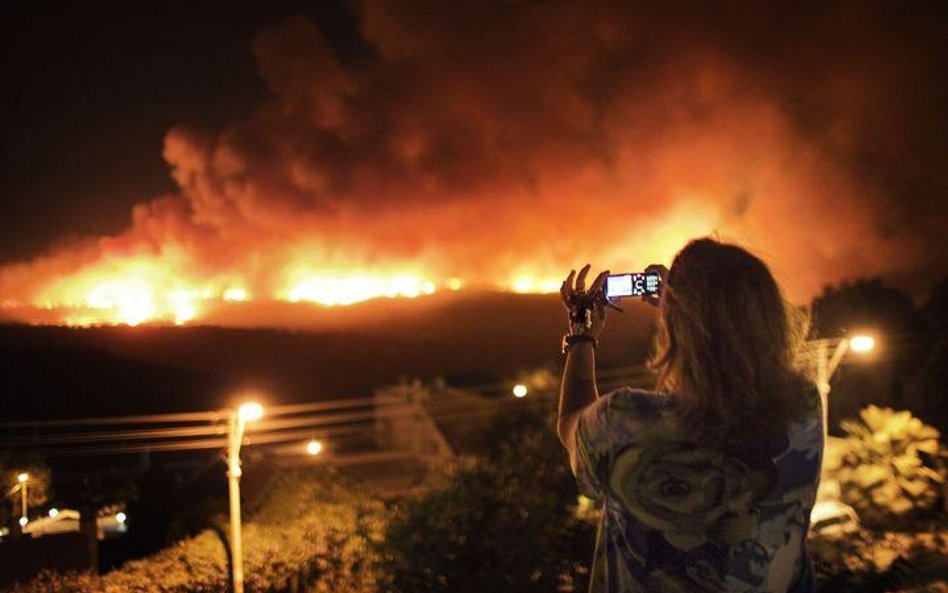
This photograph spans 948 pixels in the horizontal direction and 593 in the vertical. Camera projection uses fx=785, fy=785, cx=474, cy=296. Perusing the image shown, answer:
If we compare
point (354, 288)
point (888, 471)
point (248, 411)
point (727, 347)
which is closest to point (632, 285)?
point (727, 347)

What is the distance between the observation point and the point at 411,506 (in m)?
6.37

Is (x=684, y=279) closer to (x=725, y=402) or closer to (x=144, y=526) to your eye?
(x=725, y=402)

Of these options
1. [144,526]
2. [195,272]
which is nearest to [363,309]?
[195,272]

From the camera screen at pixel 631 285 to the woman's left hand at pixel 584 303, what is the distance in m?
0.04

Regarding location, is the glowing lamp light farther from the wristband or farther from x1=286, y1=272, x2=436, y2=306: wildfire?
the wristband

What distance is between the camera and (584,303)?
1890 mm

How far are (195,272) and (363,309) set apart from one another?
2964mm

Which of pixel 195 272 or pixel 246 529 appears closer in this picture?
pixel 246 529

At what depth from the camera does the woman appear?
61.3 inches

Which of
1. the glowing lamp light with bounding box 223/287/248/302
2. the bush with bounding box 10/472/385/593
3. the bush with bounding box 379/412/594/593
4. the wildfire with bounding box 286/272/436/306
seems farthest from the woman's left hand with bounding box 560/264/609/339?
the glowing lamp light with bounding box 223/287/248/302

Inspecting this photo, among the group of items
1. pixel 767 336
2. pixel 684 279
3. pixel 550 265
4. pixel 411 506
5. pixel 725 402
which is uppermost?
pixel 550 265

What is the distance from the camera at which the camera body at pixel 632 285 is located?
2012 millimetres

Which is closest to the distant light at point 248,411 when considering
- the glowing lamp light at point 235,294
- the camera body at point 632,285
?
the glowing lamp light at point 235,294

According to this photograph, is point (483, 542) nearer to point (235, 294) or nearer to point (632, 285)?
point (632, 285)
